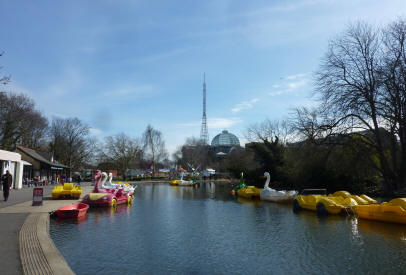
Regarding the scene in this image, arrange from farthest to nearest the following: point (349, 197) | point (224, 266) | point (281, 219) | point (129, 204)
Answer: point (129, 204) → point (349, 197) → point (281, 219) → point (224, 266)

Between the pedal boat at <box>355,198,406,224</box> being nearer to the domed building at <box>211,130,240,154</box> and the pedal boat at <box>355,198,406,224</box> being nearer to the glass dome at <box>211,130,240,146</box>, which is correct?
the domed building at <box>211,130,240,154</box>

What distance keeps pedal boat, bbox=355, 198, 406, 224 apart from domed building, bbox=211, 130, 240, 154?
13012cm

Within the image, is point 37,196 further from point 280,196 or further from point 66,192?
point 280,196

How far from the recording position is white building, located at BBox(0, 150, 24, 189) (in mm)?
30002

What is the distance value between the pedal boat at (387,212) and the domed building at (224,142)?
130120mm

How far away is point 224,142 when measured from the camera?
151125mm

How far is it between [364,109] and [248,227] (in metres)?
17.9

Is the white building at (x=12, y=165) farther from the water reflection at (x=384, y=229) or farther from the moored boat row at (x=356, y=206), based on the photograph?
the water reflection at (x=384, y=229)

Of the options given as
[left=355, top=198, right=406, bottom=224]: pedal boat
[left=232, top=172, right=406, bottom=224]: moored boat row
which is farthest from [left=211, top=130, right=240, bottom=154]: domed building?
[left=355, top=198, right=406, bottom=224]: pedal boat

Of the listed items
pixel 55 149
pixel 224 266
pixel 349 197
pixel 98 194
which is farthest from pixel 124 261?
pixel 55 149

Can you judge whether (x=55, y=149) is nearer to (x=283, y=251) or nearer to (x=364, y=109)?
(x=364, y=109)

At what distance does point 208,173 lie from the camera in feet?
259


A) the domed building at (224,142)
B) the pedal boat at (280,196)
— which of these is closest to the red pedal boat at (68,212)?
the pedal boat at (280,196)

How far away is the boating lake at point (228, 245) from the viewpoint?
887 cm
